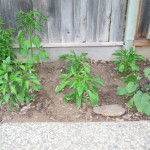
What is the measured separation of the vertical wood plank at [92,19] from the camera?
125 inches

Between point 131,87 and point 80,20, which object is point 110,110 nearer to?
point 131,87

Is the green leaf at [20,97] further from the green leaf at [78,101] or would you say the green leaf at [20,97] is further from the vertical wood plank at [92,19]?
the vertical wood plank at [92,19]

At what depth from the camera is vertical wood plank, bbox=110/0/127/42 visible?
3212 mm

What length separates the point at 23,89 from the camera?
2.56m

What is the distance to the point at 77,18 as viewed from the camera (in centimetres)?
328

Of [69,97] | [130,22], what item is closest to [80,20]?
[130,22]

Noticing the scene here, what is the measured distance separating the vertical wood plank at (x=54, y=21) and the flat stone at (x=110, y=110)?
1242 mm

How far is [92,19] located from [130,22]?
515mm

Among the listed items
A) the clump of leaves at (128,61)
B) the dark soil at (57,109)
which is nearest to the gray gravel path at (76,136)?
the dark soil at (57,109)

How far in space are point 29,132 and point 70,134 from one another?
0.40 metres

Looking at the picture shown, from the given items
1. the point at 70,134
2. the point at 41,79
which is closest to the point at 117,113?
the point at 70,134

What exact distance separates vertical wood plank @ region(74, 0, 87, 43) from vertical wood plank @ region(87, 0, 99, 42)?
53mm

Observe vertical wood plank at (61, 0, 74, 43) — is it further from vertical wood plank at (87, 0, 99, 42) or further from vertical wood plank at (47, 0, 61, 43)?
vertical wood plank at (87, 0, 99, 42)

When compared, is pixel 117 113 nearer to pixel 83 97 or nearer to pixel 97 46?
pixel 83 97
